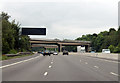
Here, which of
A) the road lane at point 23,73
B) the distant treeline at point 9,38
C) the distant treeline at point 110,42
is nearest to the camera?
the road lane at point 23,73

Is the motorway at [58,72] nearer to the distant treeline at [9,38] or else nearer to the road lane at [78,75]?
the road lane at [78,75]

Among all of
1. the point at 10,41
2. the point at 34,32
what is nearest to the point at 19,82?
the point at 34,32

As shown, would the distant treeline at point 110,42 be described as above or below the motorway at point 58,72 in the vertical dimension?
above

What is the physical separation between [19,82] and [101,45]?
160 metres

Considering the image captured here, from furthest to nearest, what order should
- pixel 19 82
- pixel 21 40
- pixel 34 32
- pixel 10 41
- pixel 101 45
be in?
1. pixel 101 45
2. pixel 21 40
3. pixel 10 41
4. pixel 34 32
5. pixel 19 82

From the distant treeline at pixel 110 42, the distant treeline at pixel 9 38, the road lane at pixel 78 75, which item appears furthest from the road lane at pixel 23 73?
the distant treeline at pixel 110 42

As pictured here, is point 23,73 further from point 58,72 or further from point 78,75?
point 78,75

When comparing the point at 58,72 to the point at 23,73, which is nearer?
the point at 23,73

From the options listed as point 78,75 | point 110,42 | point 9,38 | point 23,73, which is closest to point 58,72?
point 78,75

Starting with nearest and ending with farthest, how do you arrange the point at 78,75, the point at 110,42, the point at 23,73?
1. the point at 78,75
2. the point at 23,73
3. the point at 110,42

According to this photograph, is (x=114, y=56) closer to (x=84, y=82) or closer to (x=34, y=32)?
(x=34, y=32)

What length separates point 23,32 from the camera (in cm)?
5209

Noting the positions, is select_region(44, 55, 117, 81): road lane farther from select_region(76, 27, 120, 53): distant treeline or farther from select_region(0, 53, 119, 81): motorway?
select_region(76, 27, 120, 53): distant treeline

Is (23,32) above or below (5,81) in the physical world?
above
